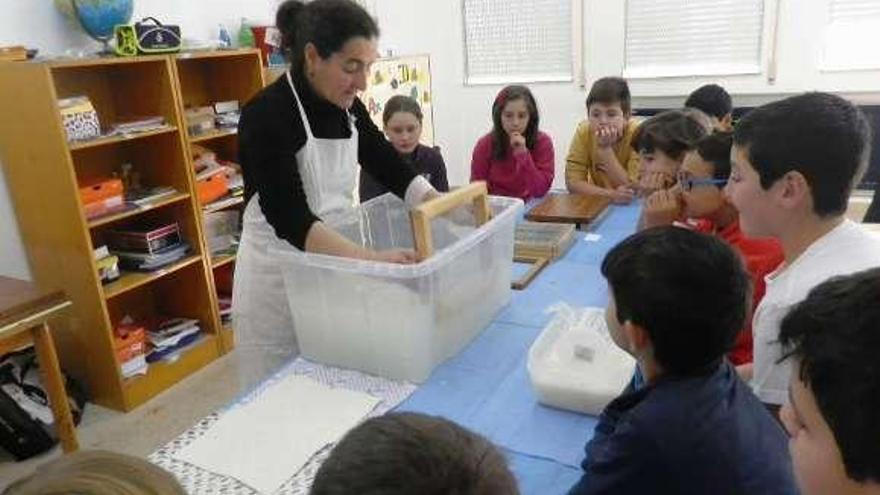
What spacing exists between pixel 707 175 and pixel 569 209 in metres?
0.91

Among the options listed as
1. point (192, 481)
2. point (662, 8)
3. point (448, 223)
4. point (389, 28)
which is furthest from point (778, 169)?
point (389, 28)

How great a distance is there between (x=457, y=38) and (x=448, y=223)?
3397mm

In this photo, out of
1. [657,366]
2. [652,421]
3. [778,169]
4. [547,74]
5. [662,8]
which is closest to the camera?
[652,421]

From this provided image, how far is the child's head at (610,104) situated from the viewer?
2.83m

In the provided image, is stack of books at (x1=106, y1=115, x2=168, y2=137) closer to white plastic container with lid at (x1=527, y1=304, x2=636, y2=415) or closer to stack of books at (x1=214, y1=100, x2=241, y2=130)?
stack of books at (x1=214, y1=100, x2=241, y2=130)

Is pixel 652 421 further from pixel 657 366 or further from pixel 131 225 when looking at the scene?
pixel 131 225

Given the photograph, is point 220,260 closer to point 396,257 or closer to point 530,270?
point 530,270

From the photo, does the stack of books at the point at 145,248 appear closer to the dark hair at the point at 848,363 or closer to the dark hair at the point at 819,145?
the dark hair at the point at 819,145

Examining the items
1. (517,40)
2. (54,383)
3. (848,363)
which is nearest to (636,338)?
(848,363)

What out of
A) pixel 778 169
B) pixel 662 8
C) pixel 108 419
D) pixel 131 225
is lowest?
pixel 108 419

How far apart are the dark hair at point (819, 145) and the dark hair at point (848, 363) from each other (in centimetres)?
60

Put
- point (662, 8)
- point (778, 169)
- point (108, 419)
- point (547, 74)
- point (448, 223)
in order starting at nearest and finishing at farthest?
point (778, 169), point (448, 223), point (108, 419), point (662, 8), point (547, 74)

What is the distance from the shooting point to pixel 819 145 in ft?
3.76

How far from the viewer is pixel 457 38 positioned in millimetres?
4801
